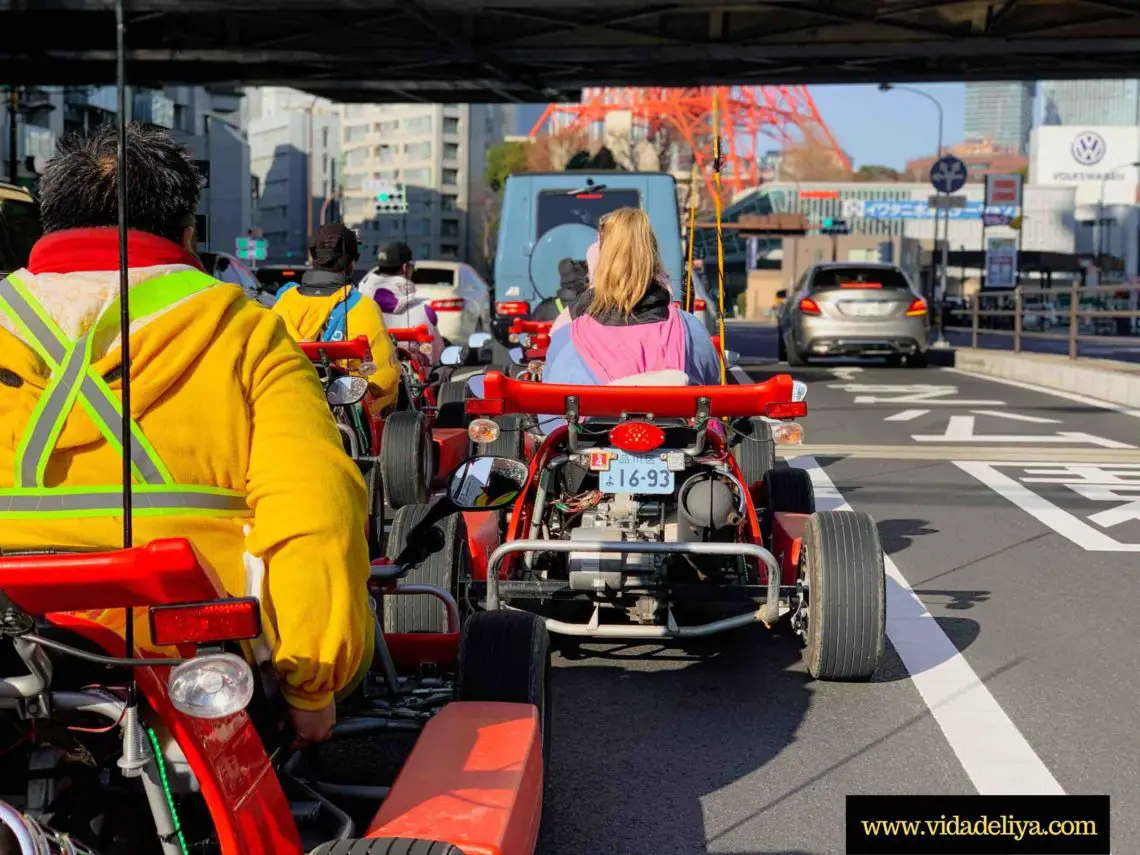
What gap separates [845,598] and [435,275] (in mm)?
20868

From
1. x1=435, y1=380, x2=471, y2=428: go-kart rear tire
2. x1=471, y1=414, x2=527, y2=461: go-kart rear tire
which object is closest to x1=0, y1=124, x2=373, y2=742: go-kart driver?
x1=471, y1=414, x2=527, y2=461: go-kart rear tire

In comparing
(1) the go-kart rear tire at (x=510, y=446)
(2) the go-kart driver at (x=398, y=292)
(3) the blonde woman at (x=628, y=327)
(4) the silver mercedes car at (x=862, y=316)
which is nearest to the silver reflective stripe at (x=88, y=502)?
(3) the blonde woman at (x=628, y=327)

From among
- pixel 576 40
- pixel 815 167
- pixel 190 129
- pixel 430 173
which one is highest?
pixel 815 167

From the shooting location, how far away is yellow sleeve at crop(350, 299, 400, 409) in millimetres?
8781

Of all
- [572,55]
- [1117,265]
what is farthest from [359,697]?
[1117,265]

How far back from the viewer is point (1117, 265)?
A: 108 metres

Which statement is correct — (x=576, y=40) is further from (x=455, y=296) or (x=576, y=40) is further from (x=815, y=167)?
(x=815, y=167)

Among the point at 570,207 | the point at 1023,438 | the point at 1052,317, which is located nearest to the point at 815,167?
the point at 1052,317

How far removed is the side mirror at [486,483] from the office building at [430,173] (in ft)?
499

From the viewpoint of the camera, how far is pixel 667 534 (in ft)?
19.0

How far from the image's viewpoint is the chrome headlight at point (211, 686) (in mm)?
2254

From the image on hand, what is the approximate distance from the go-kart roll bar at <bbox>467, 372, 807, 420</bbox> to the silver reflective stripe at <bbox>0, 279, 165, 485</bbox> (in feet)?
8.73

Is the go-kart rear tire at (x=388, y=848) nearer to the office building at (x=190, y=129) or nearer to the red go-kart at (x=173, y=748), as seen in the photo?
the red go-kart at (x=173, y=748)

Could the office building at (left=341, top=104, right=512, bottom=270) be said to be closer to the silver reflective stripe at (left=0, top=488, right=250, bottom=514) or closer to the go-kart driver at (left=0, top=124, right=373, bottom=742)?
the go-kart driver at (left=0, top=124, right=373, bottom=742)
